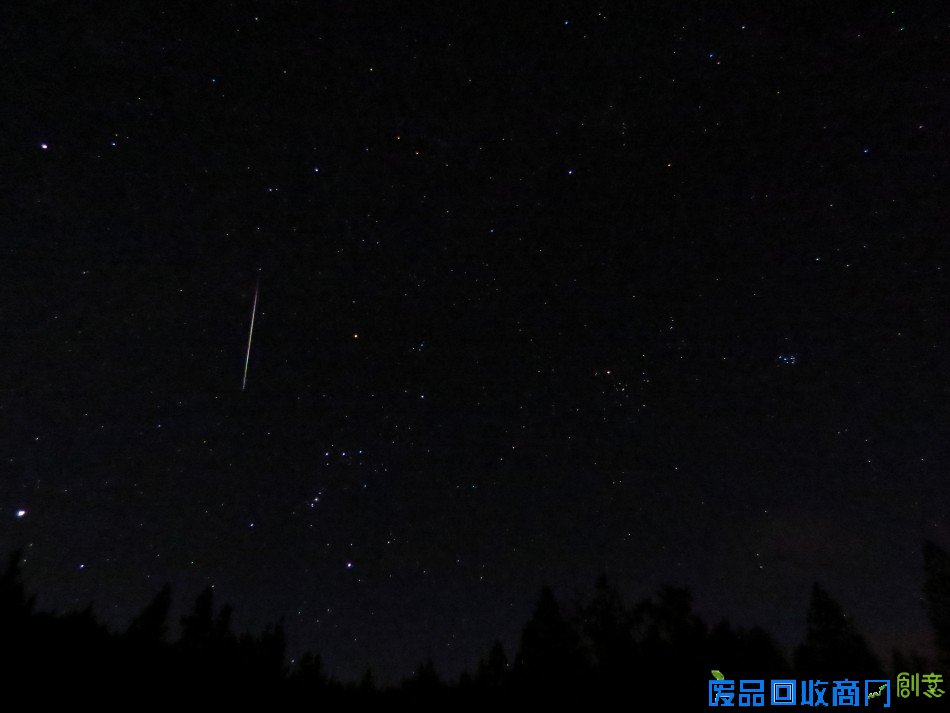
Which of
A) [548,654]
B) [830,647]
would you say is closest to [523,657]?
[548,654]

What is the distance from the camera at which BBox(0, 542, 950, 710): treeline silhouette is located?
993 inches

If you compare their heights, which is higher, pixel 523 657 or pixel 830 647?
pixel 830 647

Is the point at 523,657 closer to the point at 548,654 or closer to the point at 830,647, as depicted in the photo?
the point at 548,654

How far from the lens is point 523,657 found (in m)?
33.9

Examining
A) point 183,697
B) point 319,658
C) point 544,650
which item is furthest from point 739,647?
point 319,658

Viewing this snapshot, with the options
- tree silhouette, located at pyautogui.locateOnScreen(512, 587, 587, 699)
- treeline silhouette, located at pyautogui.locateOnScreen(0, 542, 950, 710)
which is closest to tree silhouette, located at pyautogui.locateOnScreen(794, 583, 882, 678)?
treeline silhouette, located at pyautogui.locateOnScreen(0, 542, 950, 710)

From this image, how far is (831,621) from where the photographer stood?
2770 centimetres

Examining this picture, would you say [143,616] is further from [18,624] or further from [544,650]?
[544,650]

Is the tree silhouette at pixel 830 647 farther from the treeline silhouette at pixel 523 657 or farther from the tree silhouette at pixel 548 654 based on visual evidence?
the tree silhouette at pixel 548 654

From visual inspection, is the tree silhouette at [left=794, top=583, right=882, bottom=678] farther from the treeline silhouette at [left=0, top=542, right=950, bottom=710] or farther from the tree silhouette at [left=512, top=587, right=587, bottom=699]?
the tree silhouette at [left=512, top=587, right=587, bottom=699]

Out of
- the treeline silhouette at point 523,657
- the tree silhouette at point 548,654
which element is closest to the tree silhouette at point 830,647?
the treeline silhouette at point 523,657

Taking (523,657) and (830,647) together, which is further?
(523,657)

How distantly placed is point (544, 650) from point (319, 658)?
22.7 meters

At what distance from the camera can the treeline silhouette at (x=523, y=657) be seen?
25234 millimetres
